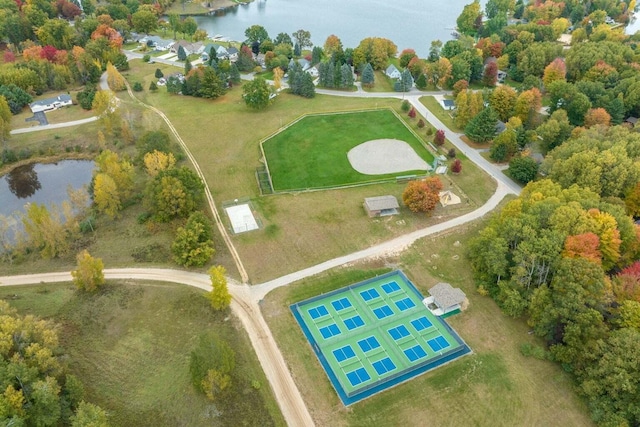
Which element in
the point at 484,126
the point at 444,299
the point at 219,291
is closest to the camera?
the point at 219,291

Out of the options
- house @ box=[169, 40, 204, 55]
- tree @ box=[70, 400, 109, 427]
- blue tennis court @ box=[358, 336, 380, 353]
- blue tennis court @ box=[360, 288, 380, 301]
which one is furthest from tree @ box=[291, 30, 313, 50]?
tree @ box=[70, 400, 109, 427]

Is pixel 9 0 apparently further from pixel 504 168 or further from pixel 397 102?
pixel 504 168

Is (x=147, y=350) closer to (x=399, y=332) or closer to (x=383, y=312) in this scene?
(x=383, y=312)

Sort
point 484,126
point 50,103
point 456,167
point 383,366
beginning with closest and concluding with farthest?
1. point 383,366
2. point 456,167
3. point 484,126
4. point 50,103

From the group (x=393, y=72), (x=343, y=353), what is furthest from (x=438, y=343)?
(x=393, y=72)

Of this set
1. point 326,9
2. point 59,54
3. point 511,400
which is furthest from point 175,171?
point 326,9

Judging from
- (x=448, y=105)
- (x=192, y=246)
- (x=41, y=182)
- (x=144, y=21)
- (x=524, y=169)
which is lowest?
(x=41, y=182)
